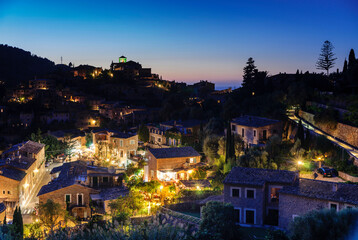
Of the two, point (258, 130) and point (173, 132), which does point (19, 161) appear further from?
point (258, 130)

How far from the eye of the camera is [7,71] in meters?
103

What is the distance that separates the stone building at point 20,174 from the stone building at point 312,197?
61.4ft

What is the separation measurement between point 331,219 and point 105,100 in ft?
222

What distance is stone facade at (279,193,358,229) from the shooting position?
14382 millimetres

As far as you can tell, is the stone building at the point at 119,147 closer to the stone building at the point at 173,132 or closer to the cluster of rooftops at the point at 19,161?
the stone building at the point at 173,132

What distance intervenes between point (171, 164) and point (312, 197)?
1407 centimetres

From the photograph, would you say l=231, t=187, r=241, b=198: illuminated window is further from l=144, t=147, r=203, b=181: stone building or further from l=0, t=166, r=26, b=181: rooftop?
l=0, t=166, r=26, b=181: rooftop

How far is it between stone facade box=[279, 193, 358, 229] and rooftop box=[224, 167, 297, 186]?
1.24 meters

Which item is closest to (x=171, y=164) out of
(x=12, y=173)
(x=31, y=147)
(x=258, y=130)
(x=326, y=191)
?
(x=258, y=130)

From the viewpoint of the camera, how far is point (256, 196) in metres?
16.6

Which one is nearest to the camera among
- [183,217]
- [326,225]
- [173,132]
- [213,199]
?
[326,225]

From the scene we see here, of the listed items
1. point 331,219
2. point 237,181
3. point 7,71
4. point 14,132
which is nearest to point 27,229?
point 237,181

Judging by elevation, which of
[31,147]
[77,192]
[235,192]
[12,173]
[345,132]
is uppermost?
[345,132]

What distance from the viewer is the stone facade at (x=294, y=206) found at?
1438 centimetres
